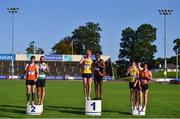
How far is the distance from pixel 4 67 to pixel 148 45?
38673 millimetres

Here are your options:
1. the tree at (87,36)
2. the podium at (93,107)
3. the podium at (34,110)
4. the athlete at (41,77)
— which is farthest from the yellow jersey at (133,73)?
the tree at (87,36)

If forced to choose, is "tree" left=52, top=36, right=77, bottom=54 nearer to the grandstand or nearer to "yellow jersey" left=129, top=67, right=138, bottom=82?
the grandstand

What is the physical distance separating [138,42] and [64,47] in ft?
82.0

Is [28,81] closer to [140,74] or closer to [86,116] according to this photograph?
[86,116]

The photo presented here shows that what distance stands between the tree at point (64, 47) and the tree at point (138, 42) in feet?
59.5

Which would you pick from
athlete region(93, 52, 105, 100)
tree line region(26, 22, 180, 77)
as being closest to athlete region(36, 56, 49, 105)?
athlete region(93, 52, 105, 100)

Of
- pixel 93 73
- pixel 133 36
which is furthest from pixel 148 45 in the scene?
pixel 93 73

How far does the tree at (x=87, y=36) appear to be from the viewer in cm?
14812

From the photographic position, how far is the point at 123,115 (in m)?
15.3

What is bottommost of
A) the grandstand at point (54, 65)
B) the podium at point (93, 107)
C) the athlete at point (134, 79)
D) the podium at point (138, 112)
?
the podium at point (138, 112)

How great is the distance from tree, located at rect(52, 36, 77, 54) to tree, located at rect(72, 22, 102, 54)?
2.03 meters

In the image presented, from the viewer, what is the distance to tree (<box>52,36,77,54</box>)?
14238cm

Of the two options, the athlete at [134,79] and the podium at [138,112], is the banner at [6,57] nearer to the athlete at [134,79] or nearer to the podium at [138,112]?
the athlete at [134,79]

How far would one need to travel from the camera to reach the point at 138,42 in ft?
425
